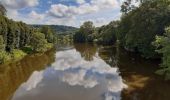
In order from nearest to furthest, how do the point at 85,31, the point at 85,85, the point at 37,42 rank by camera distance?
1. the point at 85,85
2. the point at 37,42
3. the point at 85,31

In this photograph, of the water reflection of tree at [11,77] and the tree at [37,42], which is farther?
the tree at [37,42]

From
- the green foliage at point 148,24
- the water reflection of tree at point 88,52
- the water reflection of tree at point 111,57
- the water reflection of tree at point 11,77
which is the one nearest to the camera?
the water reflection of tree at point 11,77

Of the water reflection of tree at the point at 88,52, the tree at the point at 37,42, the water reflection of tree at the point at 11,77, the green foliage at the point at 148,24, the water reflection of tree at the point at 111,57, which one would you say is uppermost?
the green foliage at the point at 148,24

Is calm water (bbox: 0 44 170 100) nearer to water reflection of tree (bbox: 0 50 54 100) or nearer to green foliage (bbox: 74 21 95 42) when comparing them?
water reflection of tree (bbox: 0 50 54 100)

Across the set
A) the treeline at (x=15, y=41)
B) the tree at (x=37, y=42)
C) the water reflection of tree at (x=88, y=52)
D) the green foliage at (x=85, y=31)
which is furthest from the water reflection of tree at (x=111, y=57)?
the green foliage at (x=85, y=31)

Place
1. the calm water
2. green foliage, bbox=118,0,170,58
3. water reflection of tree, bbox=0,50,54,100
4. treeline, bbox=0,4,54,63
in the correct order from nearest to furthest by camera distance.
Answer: the calm water, water reflection of tree, bbox=0,50,54,100, green foliage, bbox=118,0,170,58, treeline, bbox=0,4,54,63

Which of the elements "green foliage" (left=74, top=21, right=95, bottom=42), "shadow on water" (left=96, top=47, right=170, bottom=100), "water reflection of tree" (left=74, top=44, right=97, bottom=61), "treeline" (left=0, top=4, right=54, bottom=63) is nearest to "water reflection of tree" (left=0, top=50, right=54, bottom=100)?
"treeline" (left=0, top=4, right=54, bottom=63)

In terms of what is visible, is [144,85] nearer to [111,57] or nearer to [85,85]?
[85,85]

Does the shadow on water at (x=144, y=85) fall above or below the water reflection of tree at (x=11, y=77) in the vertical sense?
above

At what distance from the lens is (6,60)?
5303 cm

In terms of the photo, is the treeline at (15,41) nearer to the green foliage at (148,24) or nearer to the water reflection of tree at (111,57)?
the water reflection of tree at (111,57)

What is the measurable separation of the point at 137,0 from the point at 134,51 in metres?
11.7

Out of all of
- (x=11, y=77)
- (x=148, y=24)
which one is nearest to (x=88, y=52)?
(x=148, y=24)

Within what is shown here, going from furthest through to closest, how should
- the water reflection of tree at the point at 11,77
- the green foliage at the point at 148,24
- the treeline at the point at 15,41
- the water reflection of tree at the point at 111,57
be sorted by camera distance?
the treeline at the point at 15,41, the water reflection of tree at the point at 111,57, the green foliage at the point at 148,24, the water reflection of tree at the point at 11,77
